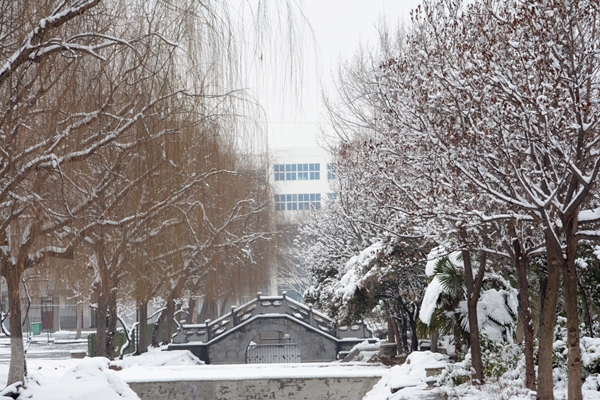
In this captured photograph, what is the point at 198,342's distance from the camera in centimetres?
3956

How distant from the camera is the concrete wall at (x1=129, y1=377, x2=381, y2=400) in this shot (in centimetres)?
2127

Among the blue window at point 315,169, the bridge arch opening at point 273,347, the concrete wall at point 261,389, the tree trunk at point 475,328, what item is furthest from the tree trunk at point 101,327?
the blue window at point 315,169

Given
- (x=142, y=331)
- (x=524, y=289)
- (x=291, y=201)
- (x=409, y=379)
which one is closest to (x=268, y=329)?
(x=142, y=331)

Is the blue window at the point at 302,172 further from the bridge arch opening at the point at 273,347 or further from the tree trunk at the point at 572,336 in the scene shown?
the tree trunk at the point at 572,336

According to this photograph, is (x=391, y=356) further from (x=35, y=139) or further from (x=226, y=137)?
(x=35, y=139)

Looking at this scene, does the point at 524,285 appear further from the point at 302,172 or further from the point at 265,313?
the point at 302,172

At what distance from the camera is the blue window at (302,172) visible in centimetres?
8106

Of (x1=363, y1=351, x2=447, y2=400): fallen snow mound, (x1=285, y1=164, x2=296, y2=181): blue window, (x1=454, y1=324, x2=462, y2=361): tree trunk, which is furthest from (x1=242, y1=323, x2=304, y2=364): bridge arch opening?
(x1=285, y1=164, x2=296, y2=181): blue window

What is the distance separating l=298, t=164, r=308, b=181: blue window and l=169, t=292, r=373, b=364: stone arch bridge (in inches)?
1551

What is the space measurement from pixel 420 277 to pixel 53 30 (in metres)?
17.4

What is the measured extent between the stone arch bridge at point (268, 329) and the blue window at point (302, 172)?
39.4 m

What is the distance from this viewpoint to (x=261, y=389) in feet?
72.9

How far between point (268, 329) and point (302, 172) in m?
41.0

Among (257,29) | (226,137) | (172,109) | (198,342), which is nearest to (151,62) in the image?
(172,109)
